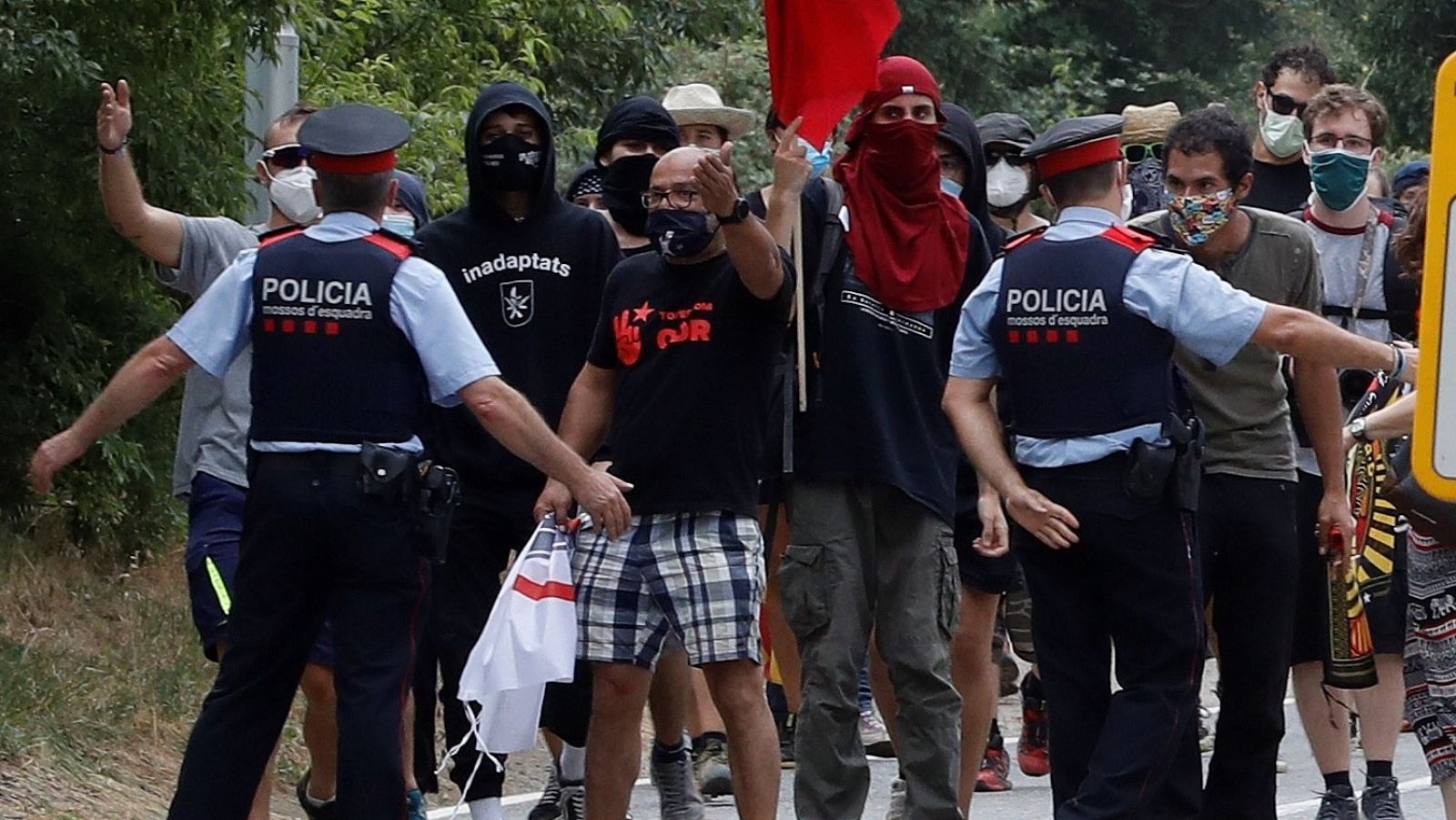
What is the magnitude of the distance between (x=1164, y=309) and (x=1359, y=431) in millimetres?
895

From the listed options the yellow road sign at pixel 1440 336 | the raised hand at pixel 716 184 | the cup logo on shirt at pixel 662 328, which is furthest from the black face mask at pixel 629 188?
the yellow road sign at pixel 1440 336

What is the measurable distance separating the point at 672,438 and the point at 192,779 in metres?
1.54

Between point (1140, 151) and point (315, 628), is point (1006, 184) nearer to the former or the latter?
point (1140, 151)

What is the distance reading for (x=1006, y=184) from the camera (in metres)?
9.23

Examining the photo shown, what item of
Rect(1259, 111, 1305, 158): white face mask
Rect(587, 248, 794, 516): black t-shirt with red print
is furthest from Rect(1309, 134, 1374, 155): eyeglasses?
Rect(587, 248, 794, 516): black t-shirt with red print

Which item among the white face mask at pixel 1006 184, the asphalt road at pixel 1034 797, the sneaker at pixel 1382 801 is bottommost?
the asphalt road at pixel 1034 797

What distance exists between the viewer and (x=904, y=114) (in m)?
7.34

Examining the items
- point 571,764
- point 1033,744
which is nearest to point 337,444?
point 571,764

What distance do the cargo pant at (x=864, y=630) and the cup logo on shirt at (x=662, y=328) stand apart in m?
0.74

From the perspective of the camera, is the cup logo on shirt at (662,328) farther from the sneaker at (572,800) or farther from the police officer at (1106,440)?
the sneaker at (572,800)

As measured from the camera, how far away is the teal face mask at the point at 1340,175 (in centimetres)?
827

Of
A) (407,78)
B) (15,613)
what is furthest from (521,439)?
(407,78)

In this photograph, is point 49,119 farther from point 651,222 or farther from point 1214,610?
point 1214,610

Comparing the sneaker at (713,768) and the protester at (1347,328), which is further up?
the protester at (1347,328)
